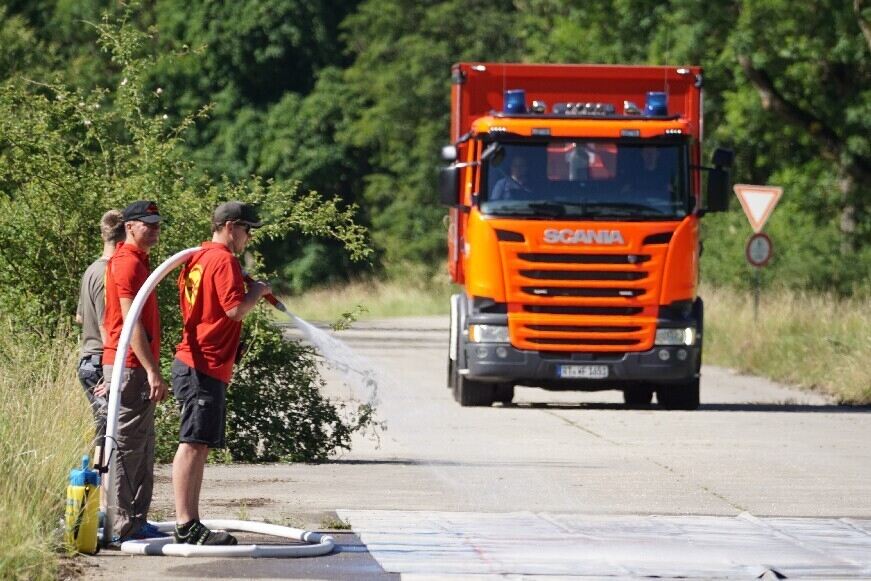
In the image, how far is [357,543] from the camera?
33.3ft

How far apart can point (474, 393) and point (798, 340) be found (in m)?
8.07

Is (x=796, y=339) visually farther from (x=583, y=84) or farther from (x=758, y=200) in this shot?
(x=583, y=84)

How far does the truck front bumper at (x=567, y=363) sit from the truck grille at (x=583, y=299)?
0.09 m

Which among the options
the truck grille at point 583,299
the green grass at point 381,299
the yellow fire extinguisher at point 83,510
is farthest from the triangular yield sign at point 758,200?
the yellow fire extinguisher at point 83,510

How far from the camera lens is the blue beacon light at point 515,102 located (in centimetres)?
2045

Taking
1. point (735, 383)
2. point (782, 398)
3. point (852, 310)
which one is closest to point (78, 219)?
point (782, 398)

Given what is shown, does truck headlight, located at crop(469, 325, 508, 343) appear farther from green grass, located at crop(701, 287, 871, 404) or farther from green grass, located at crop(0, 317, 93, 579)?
green grass, located at crop(0, 317, 93, 579)

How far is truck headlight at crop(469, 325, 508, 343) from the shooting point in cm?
2014

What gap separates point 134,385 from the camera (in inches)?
397

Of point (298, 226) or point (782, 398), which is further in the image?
point (782, 398)

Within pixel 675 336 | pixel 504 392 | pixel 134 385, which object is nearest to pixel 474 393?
pixel 504 392

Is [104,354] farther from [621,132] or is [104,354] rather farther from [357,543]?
[621,132]

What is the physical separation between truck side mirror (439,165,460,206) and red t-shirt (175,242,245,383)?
35.1ft

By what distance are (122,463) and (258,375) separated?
4.37 metres
